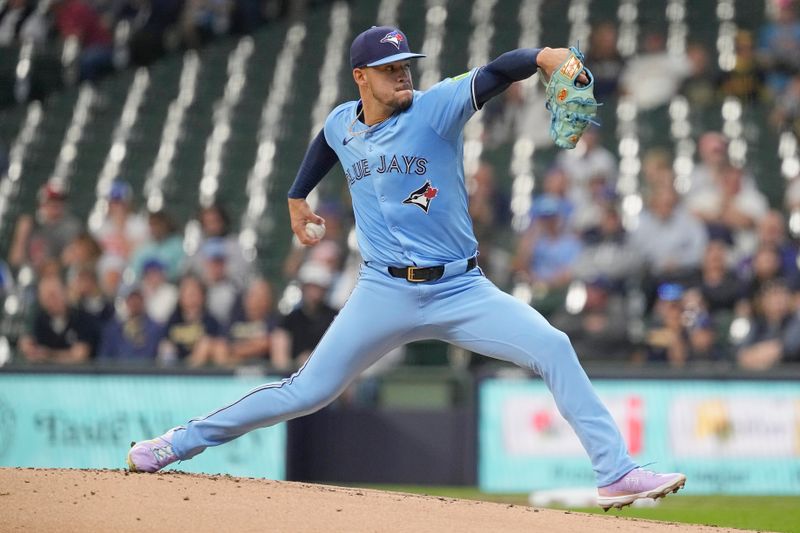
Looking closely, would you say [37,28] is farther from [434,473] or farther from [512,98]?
[434,473]

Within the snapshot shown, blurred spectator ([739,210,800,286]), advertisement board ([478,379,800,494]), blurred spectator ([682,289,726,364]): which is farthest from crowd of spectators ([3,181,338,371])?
blurred spectator ([739,210,800,286])

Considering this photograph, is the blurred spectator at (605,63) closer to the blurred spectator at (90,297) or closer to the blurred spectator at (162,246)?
the blurred spectator at (162,246)

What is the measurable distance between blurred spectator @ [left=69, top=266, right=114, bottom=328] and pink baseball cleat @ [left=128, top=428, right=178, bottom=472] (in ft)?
19.1

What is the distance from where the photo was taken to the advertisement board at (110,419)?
1079 centimetres

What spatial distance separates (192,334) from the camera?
37.9 ft

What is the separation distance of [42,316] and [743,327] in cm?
592

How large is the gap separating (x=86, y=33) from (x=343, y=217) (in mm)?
6472

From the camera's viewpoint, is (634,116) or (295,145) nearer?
(634,116)

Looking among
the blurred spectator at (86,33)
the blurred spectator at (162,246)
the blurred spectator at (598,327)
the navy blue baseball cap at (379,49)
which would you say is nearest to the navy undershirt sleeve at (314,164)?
the navy blue baseball cap at (379,49)

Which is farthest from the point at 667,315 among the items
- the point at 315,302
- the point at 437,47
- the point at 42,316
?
the point at 437,47

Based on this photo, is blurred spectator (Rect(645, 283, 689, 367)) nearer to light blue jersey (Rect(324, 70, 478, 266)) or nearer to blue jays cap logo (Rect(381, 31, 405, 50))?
light blue jersey (Rect(324, 70, 478, 266))

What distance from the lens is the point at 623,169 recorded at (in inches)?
526

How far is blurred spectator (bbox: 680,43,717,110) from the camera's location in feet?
45.0

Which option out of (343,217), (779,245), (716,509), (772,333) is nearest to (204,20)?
(343,217)
